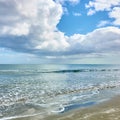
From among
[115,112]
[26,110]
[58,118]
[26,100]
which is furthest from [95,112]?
[26,100]

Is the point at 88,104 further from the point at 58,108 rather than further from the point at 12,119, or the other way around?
the point at 12,119

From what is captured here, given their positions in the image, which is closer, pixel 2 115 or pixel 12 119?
pixel 12 119

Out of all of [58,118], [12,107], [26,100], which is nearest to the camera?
[58,118]

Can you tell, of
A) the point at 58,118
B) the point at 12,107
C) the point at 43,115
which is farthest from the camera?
the point at 12,107

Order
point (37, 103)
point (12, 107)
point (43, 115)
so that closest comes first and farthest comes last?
point (43, 115), point (12, 107), point (37, 103)

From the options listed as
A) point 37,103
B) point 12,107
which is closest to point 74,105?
point 37,103

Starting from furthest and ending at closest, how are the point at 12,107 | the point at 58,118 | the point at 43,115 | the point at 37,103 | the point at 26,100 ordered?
1. the point at 26,100
2. the point at 37,103
3. the point at 12,107
4. the point at 43,115
5. the point at 58,118

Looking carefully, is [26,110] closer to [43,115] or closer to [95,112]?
[43,115]

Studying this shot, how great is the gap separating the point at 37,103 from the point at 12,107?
2.49 m

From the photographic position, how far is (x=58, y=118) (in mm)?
15203

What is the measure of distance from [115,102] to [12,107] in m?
8.84

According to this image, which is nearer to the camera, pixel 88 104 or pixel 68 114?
pixel 68 114

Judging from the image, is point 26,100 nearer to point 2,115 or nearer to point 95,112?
point 2,115

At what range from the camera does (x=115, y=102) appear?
70.1 feet
